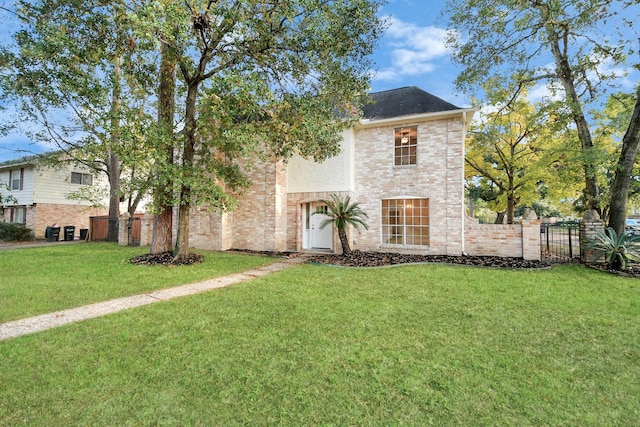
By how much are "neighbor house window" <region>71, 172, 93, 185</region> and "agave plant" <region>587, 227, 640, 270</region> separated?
27.9 m

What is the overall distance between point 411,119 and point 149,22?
842 centimetres

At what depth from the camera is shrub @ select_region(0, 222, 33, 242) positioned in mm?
16469

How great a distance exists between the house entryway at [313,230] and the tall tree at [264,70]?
3.50 m

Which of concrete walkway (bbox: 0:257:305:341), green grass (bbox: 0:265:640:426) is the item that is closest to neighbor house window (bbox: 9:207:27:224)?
concrete walkway (bbox: 0:257:305:341)

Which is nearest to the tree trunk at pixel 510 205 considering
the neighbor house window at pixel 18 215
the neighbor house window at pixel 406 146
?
the neighbor house window at pixel 406 146

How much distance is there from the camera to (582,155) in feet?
29.6

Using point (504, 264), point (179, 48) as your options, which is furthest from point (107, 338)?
point (504, 264)

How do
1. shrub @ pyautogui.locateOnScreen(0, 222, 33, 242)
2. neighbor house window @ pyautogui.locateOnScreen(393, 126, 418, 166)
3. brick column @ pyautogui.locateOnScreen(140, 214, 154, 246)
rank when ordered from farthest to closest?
shrub @ pyautogui.locateOnScreen(0, 222, 33, 242)
brick column @ pyautogui.locateOnScreen(140, 214, 154, 246)
neighbor house window @ pyautogui.locateOnScreen(393, 126, 418, 166)

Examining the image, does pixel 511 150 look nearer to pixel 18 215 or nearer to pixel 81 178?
pixel 81 178

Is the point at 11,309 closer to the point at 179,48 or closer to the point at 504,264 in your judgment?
the point at 179,48

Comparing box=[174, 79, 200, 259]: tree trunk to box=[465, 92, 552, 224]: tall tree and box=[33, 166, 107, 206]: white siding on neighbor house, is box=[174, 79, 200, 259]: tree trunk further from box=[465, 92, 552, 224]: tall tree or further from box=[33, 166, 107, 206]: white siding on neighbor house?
box=[33, 166, 107, 206]: white siding on neighbor house

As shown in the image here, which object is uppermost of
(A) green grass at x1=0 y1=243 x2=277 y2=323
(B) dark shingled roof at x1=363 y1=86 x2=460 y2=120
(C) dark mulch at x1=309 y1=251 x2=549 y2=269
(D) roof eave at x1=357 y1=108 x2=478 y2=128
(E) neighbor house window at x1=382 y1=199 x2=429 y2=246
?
(B) dark shingled roof at x1=363 y1=86 x2=460 y2=120

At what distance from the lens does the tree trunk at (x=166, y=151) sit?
8.29 metres

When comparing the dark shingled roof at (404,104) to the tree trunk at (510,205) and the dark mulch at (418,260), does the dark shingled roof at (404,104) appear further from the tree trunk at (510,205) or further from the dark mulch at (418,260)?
the tree trunk at (510,205)
